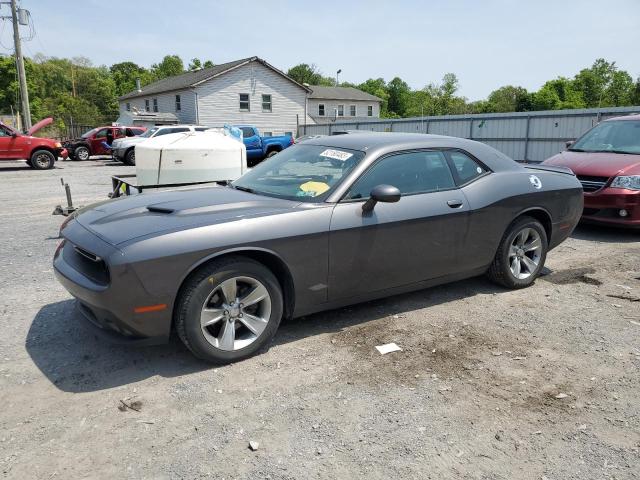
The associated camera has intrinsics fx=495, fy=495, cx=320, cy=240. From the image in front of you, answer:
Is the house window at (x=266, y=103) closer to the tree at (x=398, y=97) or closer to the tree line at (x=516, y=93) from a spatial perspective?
the tree line at (x=516, y=93)

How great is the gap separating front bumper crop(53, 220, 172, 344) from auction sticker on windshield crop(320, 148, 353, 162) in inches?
74.5

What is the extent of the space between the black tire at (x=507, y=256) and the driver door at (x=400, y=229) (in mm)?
611

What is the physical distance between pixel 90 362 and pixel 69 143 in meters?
24.4

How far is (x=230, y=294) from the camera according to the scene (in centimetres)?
339

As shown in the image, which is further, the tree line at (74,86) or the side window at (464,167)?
the tree line at (74,86)

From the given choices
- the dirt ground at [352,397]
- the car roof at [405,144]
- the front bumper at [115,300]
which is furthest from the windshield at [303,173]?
the front bumper at [115,300]

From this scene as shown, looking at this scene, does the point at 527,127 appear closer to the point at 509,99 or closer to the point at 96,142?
the point at 96,142

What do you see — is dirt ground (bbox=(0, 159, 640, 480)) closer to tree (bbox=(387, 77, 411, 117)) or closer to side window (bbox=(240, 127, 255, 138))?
side window (bbox=(240, 127, 255, 138))

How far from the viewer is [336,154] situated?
429 centimetres

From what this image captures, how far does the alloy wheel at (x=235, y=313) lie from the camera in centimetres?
337

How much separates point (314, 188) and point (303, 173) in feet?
1.15

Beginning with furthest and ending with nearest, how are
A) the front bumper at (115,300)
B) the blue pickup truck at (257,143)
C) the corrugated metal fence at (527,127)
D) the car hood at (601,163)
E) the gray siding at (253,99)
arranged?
the gray siding at (253,99) < the blue pickup truck at (257,143) < the corrugated metal fence at (527,127) < the car hood at (601,163) < the front bumper at (115,300)

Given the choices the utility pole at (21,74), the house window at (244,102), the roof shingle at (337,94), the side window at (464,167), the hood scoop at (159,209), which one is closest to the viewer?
the hood scoop at (159,209)

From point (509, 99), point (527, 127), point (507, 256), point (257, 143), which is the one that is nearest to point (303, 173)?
point (507, 256)
